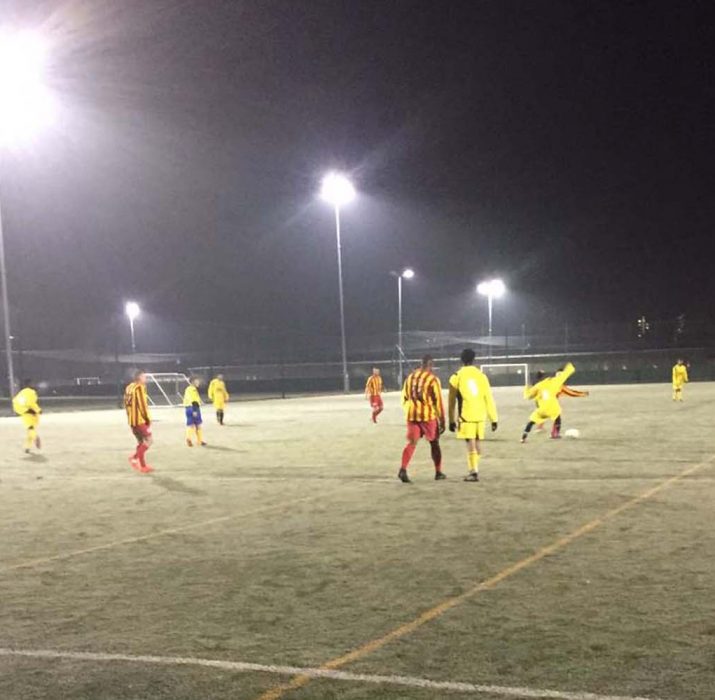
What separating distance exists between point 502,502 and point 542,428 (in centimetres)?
1144

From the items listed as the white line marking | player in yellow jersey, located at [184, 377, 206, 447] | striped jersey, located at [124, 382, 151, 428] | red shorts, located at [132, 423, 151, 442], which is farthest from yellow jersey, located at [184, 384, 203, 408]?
the white line marking

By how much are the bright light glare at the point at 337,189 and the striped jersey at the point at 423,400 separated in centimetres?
3612

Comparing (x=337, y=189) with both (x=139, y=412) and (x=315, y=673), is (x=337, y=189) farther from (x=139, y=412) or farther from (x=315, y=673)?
(x=315, y=673)

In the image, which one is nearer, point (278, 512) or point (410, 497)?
point (278, 512)

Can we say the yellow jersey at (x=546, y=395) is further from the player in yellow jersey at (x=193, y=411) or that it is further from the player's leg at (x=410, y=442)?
the player in yellow jersey at (x=193, y=411)

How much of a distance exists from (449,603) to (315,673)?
168 cm

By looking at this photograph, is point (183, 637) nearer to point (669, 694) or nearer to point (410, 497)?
point (669, 694)

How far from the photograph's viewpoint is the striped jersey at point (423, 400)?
12945 mm

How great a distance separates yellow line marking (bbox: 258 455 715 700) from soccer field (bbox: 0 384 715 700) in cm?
2

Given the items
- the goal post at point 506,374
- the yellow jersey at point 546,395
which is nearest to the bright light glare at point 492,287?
the goal post at point 506,374

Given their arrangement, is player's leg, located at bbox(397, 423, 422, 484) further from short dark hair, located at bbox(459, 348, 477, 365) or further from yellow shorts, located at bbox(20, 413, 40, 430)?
yellow shorts, located at bbox(20, 413, 40, 430)

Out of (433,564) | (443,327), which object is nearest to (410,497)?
(433,564)

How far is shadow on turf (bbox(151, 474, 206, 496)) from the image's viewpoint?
13199 mm

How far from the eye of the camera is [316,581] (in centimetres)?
724
